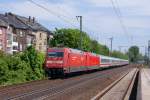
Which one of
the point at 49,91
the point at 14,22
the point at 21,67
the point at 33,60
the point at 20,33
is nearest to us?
the point at 49,91

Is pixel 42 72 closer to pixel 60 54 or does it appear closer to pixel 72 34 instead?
pixel 60 54

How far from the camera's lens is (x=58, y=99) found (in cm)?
2461

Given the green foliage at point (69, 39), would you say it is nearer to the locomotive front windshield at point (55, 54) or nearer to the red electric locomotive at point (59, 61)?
the red electric locomotive at point (59, 61)

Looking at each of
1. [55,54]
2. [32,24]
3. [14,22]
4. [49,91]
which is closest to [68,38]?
[32,24]

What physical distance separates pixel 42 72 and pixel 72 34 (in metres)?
75.9

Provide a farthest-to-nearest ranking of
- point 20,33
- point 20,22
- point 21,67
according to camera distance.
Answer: point 20,22
point 20,33
point 21,67

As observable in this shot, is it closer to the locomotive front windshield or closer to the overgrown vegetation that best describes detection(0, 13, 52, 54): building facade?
the locomotive front windshield

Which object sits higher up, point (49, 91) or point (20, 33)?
point (20, 33)

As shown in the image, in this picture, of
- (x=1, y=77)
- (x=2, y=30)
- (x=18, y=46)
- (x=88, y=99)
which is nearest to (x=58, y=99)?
(x=88, y=99)

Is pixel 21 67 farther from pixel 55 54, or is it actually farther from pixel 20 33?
pixel 20 33

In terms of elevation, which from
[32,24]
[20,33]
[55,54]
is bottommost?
[55,54]

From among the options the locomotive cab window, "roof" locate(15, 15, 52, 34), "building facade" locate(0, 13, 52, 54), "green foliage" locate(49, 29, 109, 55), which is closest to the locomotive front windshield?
the locomotive cab window

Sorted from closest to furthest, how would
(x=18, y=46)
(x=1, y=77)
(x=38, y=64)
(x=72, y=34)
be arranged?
(x=1, y=77) < (x=38, y=64) < (x=18, y=46) < (x=72, y=34)

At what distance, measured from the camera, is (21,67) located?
43.1 meters
